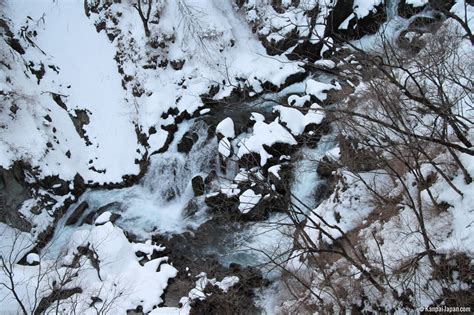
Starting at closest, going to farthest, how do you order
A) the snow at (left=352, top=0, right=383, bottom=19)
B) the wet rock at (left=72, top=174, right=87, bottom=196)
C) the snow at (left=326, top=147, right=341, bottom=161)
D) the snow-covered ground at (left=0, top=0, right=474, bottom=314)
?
the snow-covered ground at (left=0, top=0, right=474, bottom=314), the snow at (left=326, top=147, right=341, bottom=161), the wet rock at (left=72, top=174, right=87, bottom=196), the snow at (left=352, top=0, right=383, bottom=19)

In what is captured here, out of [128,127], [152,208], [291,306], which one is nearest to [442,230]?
[291,306]

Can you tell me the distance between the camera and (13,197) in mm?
13445

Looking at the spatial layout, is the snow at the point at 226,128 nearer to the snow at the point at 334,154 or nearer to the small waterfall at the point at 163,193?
the small waterfall at the point at 163,193

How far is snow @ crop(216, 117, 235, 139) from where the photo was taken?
46.6ft

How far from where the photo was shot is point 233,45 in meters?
17.8

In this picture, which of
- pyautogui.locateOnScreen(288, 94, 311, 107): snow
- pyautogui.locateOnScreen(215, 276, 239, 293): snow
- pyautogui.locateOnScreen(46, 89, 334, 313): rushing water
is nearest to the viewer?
pyautogui.locateOnScreen(215, 276, 239, 293): snow

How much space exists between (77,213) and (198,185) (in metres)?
4.26

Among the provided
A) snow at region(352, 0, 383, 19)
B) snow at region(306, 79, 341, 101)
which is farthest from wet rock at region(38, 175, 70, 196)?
snow at region(352, 0, 383, 19)

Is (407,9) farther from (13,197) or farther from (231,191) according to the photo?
(13,197)

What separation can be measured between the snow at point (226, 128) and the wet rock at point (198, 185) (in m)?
1.69

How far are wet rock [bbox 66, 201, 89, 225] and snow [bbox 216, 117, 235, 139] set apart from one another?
17.2 ft

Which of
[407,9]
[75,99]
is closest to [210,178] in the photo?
[75,99]

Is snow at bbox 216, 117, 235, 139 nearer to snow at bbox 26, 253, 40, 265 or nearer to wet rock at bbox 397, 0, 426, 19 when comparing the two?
snow at bbox 26, 253, 40, 265

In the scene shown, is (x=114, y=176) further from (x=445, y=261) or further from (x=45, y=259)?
(x=445, y=261)
